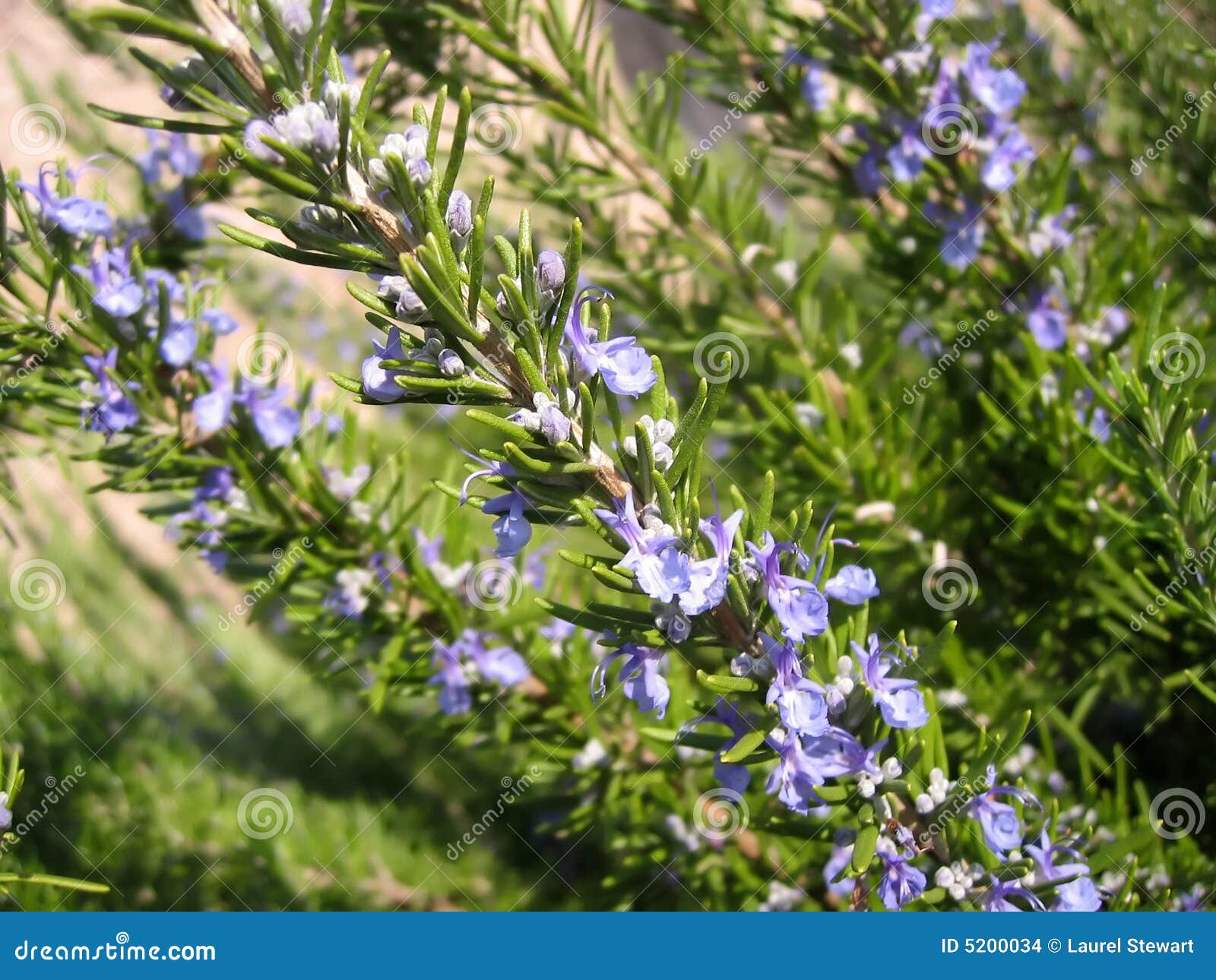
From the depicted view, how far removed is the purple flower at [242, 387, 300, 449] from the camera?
123 centimetres

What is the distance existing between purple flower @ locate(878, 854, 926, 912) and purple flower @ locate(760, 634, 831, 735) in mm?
171

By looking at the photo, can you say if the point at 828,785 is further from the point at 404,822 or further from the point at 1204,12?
the point at 1204,12

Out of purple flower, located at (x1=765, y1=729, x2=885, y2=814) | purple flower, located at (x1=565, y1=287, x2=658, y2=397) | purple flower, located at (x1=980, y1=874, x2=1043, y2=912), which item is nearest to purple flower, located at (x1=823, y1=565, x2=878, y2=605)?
purple flower, located at (x1=765, y1=729, x2=885, y2=814)

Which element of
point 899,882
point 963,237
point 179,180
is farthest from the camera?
point 179,180

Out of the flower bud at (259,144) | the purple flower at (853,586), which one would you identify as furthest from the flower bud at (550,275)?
the purple flower at (853,586)

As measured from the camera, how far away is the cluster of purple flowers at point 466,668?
49.4 inches

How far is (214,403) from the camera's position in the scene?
3.91ft

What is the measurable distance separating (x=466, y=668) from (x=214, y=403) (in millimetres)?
487

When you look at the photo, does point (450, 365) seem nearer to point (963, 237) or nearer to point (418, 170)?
point (418, 170)

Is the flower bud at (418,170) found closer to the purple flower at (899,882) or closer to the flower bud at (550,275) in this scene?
the flower bud at (550,275)

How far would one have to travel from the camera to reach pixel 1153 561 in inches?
48.6

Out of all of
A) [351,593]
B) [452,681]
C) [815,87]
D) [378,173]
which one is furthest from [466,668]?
[815,87]

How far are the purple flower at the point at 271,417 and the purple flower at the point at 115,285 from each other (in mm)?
175

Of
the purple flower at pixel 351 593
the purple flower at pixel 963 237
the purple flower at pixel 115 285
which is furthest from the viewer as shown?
the purple flower at pixel 963 237
